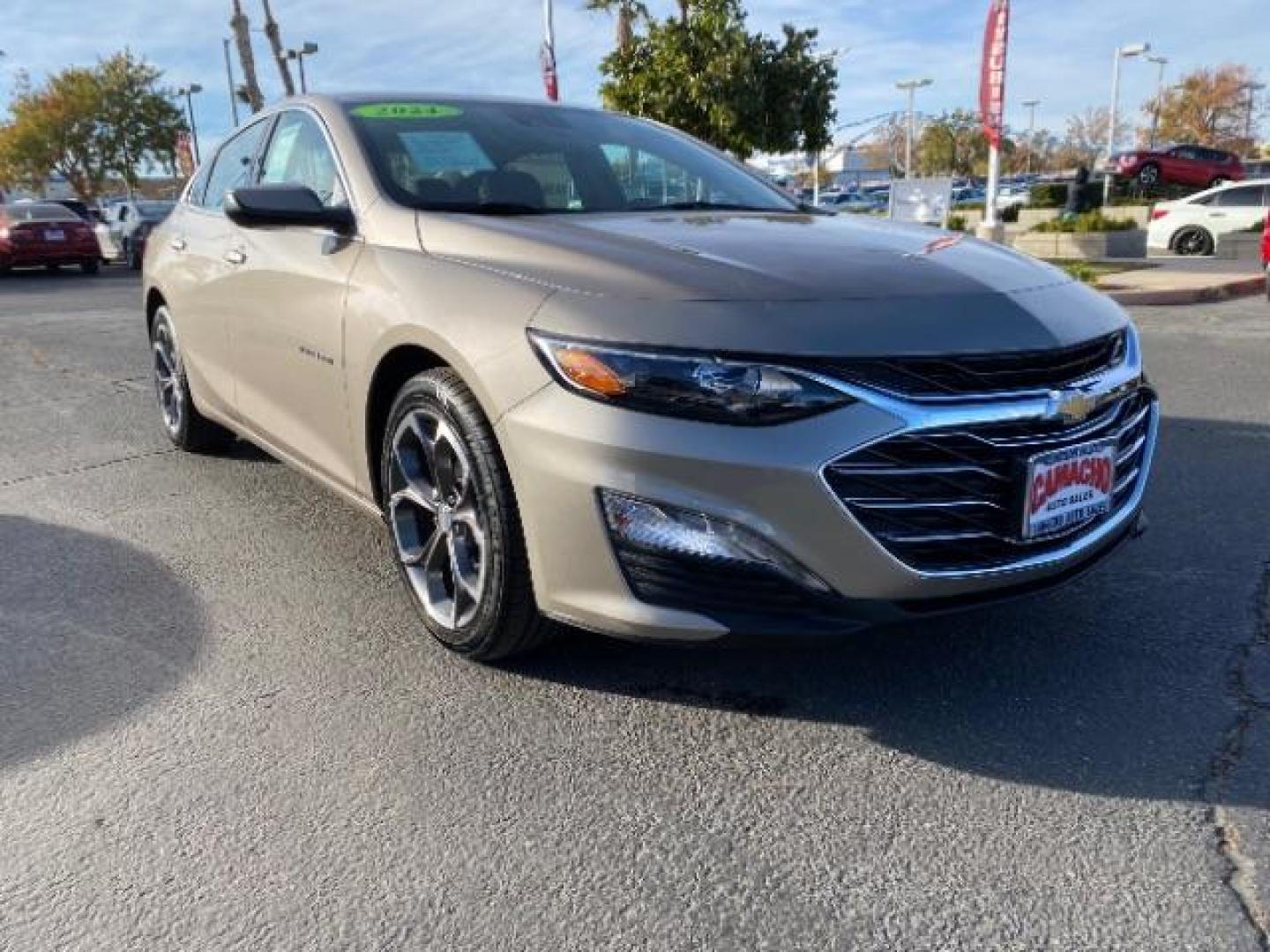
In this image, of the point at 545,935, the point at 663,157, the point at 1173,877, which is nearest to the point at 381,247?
the point at 663,157

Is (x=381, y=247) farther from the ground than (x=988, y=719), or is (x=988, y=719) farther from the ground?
(x=381, y=247)

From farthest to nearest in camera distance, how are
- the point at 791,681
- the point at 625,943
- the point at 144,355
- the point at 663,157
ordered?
1. the point at 144,355
2. the point at 663,157
3. the point at 791,681
4. the point at 625,943

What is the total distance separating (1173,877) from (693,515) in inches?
45.3

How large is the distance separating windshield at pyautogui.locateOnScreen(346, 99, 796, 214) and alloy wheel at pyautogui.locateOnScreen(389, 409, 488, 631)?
29.4 inches

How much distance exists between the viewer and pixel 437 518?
291 cm

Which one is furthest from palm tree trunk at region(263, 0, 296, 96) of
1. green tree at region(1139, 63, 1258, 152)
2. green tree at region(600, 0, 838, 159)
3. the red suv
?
green tree at region(1139, 63, 1258, 152)

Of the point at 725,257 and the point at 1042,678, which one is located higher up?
the point at 725,257

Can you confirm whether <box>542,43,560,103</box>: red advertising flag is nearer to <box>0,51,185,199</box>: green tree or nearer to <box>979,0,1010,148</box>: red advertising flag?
<box>979,0,1010,148</box>: red advertising flag

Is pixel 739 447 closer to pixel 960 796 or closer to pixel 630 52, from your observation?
pixel 960 796

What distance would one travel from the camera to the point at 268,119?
4184 mm

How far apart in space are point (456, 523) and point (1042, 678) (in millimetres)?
1594

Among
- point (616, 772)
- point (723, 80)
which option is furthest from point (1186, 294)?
point (616, 772)

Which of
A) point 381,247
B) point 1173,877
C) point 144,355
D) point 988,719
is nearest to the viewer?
point 1173,877

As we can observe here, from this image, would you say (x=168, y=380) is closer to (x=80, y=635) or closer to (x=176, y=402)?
(x=176, y=402)
